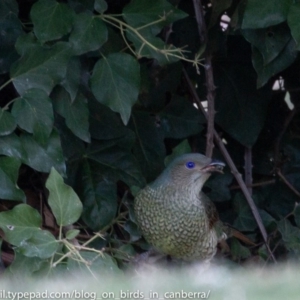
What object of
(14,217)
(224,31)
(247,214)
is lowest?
(247,214)

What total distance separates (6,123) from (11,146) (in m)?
0.16

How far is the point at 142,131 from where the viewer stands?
4637 millimetres

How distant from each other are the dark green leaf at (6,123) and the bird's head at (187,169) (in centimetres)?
106

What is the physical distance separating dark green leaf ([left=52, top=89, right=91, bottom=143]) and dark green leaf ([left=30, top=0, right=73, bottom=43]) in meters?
0.32

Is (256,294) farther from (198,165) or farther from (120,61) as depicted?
(198,165)

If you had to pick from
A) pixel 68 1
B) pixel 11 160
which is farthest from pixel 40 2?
pixel 11 160

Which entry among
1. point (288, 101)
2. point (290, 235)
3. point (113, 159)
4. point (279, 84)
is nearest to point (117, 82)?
point (113, 159)

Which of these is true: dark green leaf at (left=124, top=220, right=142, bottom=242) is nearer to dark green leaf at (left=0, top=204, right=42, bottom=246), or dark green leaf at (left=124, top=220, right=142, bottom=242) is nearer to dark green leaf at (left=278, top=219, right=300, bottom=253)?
dark green leaf at (left=278, top=219, right=300, bottom=253)

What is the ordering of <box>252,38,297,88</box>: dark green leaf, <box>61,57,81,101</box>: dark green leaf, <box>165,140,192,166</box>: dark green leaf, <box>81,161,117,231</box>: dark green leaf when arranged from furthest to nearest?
<box>165,140,192,166</box>: dark green leaf, <box>81,161,117,231</box>: dark green leaf, <box>252,38,297,88</box>: dark green leaf, <box>61,57,81,101</box>: dark green leaf

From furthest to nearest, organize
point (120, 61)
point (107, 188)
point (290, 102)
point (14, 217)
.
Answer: point (290, 102) → point (107, 188) → point (120, 61) → point (14, 217)

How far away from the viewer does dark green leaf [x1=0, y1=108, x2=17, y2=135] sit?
143 inches

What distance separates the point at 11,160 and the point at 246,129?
5.26 ft

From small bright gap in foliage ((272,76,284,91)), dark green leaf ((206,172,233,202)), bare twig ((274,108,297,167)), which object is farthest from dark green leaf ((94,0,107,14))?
bare twig ((274,108,297,167))

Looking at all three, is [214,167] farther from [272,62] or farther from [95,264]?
[95,264]
